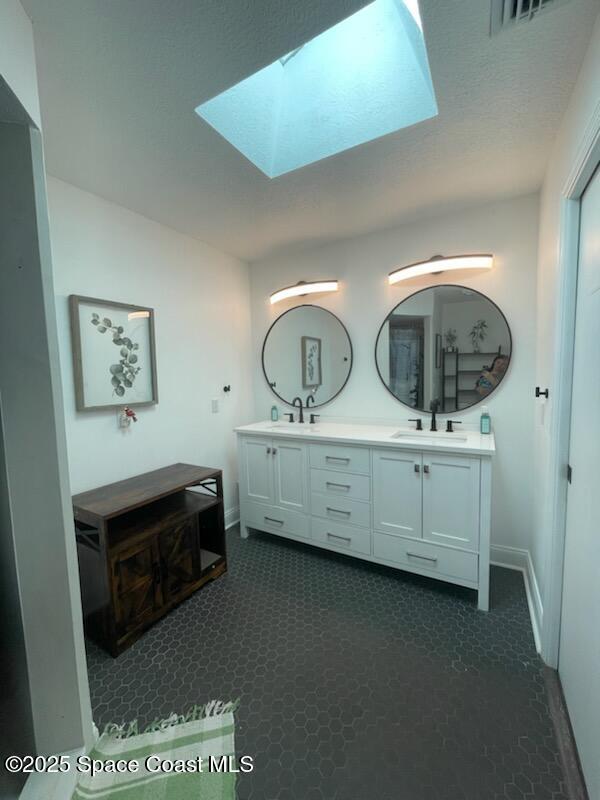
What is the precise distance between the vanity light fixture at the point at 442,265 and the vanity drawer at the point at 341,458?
4.28ft

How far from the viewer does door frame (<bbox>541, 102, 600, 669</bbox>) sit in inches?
51.9

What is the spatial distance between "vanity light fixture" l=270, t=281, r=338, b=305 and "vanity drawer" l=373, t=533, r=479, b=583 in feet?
6.33

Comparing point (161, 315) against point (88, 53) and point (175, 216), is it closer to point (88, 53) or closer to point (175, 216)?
point (175, 216)

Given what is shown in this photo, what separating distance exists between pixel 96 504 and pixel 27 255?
1.27 m

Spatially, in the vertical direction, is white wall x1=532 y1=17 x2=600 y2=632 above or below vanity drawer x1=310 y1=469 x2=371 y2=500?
above

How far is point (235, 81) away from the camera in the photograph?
4.04 ft

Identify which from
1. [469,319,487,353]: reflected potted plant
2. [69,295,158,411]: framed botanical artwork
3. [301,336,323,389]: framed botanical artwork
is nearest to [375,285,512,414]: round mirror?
[469,319,487,353]: reflected potted plant

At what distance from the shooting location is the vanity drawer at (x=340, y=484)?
7.13 feet

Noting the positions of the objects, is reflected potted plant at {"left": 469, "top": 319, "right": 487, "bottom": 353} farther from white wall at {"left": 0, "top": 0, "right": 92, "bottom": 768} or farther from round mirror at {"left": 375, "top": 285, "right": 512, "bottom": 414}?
white wall at {"left": 0, "top": 0, "right": 92, "bottom": 768}

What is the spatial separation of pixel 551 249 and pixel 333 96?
4.21ft

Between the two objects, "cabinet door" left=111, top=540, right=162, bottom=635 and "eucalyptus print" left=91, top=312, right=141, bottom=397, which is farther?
"eucalyptus print" left=91, top=312, right=141, bottom=397

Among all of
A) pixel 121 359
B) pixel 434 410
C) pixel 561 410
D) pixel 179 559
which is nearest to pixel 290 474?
pixel 179 559

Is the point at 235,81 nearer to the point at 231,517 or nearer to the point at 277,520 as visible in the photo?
the point at 277,520

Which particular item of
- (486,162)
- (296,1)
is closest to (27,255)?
(296,1)
